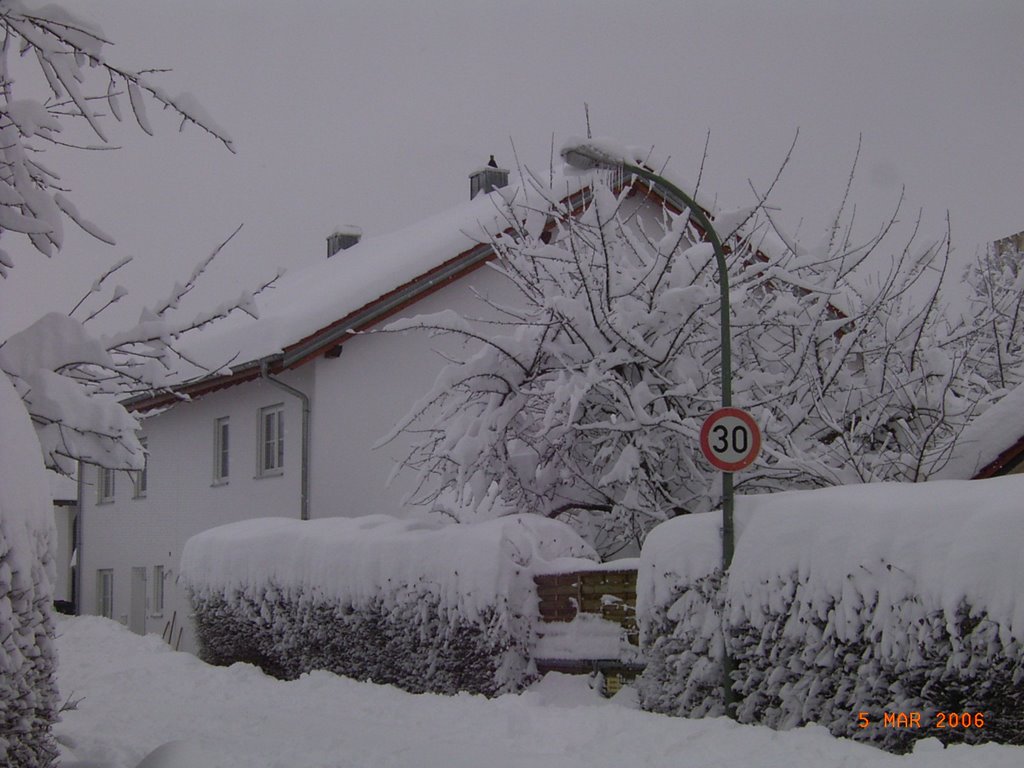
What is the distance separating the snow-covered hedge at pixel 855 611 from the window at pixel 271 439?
39.5 ft

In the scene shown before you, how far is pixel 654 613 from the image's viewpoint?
10430 millimetres

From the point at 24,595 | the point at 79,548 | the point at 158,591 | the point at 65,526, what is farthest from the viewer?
the point at 65,526

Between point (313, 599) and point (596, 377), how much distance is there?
423cm

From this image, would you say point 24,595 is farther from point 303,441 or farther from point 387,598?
point 303,441

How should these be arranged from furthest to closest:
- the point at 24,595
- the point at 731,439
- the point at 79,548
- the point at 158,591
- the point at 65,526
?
the point at 65,526 < the point at 79,548 < the point at 158,591 < the point at 731,439 < the point at 24,595

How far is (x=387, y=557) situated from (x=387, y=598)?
1.47 ft

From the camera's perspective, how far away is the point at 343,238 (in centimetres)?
3152

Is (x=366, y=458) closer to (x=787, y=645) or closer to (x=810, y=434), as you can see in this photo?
(x=810, y=434)

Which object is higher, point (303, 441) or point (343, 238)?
point (343, 238)

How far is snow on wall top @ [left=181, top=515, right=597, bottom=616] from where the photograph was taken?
13.0m

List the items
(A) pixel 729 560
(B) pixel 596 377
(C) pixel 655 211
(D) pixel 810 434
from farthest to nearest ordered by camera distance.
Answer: (C) pixel 655 211, (D) pixel 810 434, (B) pixel 596 377, (A) pixel 729 560

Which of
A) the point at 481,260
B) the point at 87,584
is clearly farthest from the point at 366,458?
the point at 87,584

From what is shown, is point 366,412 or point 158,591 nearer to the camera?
point 366,412
